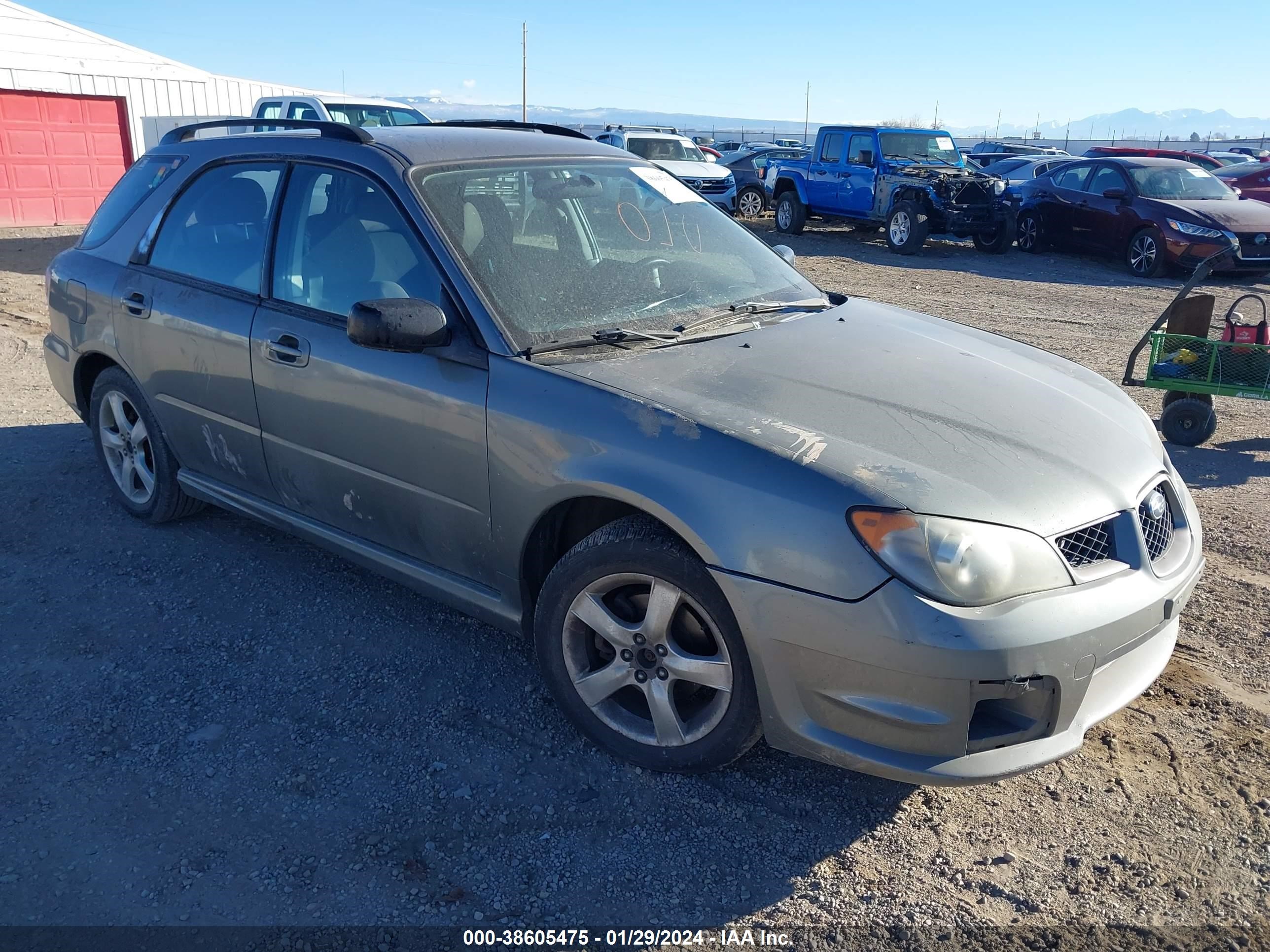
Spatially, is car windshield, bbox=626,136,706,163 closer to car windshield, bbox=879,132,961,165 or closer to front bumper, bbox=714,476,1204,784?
car windshield, bbox=879,132,961,165

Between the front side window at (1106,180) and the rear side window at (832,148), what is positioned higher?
the rear side window at (832,148)

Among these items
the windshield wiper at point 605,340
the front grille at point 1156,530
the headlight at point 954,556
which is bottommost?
the front grille at point 1156,530

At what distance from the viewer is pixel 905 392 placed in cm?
304

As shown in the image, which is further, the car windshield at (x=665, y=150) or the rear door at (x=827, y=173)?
the car windshield at (x=665, y=150)

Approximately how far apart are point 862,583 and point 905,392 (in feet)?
2.83

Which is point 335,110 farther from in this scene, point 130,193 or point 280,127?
point 280,127

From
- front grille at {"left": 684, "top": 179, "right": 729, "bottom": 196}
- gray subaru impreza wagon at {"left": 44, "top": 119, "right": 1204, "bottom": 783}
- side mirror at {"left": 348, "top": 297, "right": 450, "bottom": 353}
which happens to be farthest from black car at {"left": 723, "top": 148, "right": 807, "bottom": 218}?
side mirror at {"left": 348, "top": 297, "right": 450, "bottom": 353}

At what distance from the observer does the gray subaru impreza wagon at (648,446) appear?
2.46 meters

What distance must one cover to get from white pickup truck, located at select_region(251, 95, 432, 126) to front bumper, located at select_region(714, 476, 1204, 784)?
516 inches

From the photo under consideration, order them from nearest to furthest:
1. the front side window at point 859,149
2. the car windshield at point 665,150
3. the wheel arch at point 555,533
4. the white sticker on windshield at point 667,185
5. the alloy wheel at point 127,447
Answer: the wheel arch at point 555,533
the white sticker on windshield at point 667,185
the alloy wheel at point 127,447
the front side window at point 859,149
the car windshield at point 665,150

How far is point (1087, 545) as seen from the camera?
2.60m

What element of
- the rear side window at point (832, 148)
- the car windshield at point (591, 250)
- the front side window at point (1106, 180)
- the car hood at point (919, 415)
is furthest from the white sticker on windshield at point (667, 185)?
the rear side window at point (832, 148)

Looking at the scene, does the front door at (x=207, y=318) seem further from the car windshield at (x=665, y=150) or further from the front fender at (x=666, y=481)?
the car windshield at (x=665, y=150)

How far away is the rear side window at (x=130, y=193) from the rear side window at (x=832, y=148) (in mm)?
14703
